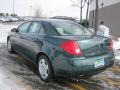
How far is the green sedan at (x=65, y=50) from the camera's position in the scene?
5.82 meters

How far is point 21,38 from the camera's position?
7.90 metres

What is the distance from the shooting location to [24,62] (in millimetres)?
8531

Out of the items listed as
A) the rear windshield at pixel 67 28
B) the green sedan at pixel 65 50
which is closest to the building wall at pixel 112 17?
the rear windshield at pixel 67 28

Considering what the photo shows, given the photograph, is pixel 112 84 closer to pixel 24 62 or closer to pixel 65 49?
pixel 65 49

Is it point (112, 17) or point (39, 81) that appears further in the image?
point (112, 17)

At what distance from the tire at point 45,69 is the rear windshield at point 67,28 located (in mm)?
750

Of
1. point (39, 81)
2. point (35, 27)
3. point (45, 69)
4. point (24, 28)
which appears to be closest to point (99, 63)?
point (45, 69)

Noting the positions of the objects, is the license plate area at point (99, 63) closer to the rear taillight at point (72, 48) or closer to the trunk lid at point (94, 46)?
the trunk lid at point (94, 46)

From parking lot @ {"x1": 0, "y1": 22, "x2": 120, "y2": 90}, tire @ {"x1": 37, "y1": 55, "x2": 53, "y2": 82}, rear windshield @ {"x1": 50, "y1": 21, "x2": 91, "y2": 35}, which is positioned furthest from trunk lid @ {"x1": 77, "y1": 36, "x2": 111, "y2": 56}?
tire @ {"x1": 37, "y1": 55, "x2": 53, "y2": 82}

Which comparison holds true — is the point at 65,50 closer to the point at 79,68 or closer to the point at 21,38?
the point at 79,68

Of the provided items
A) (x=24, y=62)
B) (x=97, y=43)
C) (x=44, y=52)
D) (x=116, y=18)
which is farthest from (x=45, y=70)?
(x=116, y=18)

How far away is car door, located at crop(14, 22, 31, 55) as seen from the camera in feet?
25.4

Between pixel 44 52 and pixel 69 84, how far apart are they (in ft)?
3.13

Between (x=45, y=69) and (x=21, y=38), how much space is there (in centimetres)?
182
